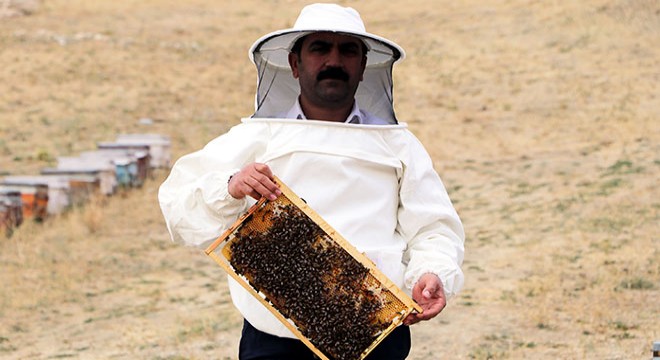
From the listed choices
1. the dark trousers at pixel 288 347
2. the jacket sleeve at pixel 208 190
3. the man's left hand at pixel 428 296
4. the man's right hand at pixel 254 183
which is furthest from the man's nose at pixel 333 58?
the dark trousers at pixel 288 347

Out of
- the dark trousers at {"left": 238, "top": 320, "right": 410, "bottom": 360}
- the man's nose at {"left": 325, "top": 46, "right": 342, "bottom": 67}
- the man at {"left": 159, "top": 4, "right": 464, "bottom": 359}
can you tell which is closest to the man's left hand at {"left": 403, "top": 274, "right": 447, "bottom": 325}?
the man at {"left": 159, "top": 4, "right": 464, "bottom": 359}

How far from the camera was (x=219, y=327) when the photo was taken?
306 inches

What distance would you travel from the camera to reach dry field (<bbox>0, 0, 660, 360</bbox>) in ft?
25.3

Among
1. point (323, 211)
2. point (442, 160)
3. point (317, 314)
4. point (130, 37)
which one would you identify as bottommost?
point (130, 37)

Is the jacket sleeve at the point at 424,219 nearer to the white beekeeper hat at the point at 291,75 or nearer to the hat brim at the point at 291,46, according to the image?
the white beekeeper hat at the point at 291,75

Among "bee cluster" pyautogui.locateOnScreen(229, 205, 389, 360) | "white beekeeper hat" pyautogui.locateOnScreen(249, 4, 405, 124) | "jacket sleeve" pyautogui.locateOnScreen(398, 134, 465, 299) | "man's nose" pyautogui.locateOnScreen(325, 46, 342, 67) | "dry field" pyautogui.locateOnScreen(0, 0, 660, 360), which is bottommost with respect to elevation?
"dry field" pyautogui.locateOnScreen(0, 0, 660, 360)

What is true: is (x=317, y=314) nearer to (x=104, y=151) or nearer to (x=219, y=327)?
(x=219, y=327)

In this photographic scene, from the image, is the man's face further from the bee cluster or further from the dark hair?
the bee cluster

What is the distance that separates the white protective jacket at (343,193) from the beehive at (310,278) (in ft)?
0.27

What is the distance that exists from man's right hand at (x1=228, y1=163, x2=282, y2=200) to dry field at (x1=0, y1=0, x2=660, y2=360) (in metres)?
4.20

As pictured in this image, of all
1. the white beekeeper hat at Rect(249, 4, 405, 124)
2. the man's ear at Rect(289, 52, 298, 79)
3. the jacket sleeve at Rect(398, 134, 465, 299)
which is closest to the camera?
the jacket sleeve at Rect(398, 134, 465, 299)

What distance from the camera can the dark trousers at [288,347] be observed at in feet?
10.1

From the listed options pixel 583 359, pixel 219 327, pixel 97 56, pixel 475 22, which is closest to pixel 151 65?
pixel 97 56

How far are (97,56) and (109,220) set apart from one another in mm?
11416
